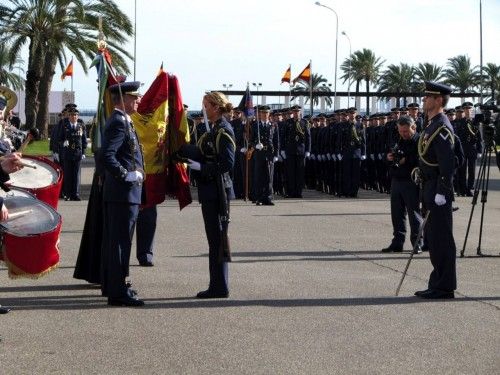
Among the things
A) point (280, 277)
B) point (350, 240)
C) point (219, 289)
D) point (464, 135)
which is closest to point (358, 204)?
point (464, 135)

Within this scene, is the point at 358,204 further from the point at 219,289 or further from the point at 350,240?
the point at 219,289

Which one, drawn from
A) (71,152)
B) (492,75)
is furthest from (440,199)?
(492,75)

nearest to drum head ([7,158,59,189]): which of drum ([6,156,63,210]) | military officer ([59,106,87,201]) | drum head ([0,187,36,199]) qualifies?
drum ([6,156,63,210])

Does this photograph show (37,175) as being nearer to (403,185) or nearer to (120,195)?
(120,195)

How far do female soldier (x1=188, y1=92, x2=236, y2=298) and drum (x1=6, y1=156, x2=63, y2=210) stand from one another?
2.00m

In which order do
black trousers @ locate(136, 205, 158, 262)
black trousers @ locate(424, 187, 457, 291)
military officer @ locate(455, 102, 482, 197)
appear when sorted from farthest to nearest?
1. military officer @ locate(455, 102, 482, 197)
2. black trousers @ locate(136, 205, 158, 262)
3. black trousers @ locate(424, 187, 457, 291)

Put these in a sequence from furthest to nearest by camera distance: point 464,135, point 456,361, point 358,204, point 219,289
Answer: point 464,135 < point 358,204 < point 219,289 < point 456,361

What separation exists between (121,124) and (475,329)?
3348mm

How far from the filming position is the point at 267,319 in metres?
8.95

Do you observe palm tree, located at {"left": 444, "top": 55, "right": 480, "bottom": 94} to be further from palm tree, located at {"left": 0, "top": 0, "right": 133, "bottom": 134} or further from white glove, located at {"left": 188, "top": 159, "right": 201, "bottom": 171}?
white glove, located at {"left": 188, "top": 159, "right": 201, "bottom": 171}

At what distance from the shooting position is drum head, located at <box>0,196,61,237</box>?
9.17 m

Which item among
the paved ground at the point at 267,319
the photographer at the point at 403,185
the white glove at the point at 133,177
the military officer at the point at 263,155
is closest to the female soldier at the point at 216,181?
the paved ground at the point at 267,319

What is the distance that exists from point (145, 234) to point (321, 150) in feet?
52.9

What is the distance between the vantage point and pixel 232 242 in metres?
14.8
